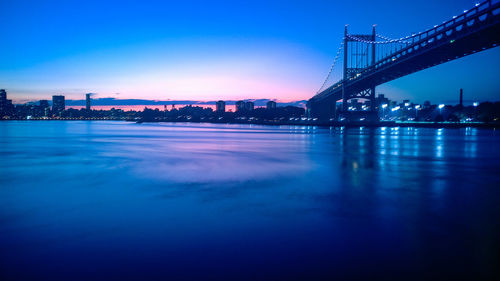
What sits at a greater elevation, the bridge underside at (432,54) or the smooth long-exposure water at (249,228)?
the bridge underside at (432,54)

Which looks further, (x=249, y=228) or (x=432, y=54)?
(x=432, y=54)

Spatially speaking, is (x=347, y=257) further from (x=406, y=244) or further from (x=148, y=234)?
(x=148, y=234)

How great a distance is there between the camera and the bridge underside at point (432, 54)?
90.2 ft

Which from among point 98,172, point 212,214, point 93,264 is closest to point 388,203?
point 212,214

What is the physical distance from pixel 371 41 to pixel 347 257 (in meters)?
71.9

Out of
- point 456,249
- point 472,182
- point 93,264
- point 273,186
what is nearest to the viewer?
point 93,264

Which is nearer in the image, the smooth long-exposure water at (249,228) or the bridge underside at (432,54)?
the smooth long-exposure water at (249,228)

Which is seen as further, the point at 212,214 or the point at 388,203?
the point at 388,203

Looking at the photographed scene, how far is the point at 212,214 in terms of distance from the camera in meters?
6.71

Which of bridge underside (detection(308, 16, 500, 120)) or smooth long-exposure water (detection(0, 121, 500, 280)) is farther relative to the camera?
bridge underside (detection(308, 16, 500, 120))

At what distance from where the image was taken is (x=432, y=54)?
3606cm

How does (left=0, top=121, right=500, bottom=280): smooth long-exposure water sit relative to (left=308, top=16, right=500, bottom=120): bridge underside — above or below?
below

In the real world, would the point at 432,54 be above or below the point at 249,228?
above

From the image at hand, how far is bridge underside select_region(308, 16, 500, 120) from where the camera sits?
27.5m
